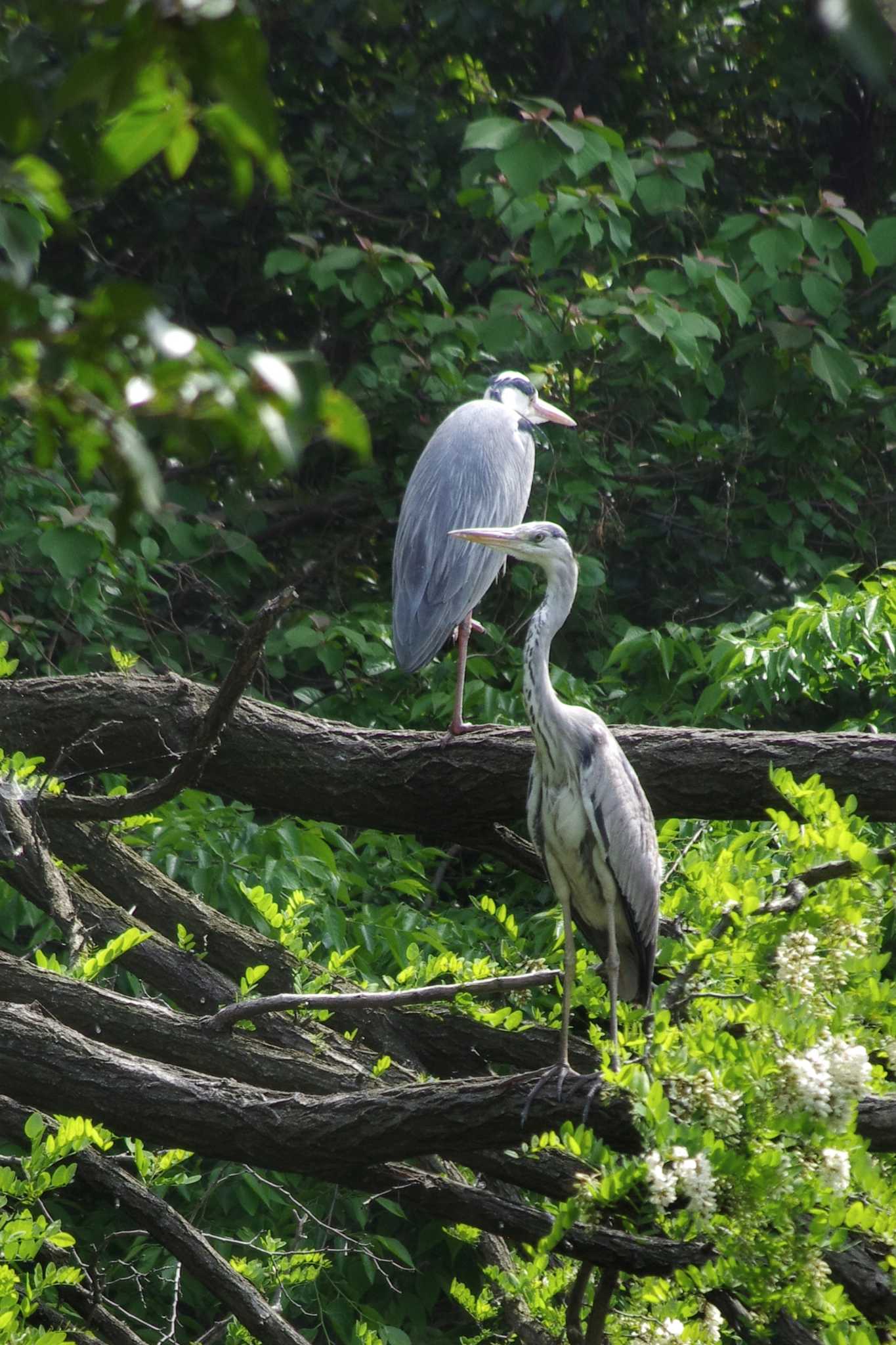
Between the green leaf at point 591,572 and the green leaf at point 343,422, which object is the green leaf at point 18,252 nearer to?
the green leaf at point 343,422

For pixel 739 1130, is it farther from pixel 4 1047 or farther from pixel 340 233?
pixel 340 233

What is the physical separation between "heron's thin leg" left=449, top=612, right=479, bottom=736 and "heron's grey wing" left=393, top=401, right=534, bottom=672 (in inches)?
3.7

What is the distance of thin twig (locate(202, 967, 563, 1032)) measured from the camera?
271 cm

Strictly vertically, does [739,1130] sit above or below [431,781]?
above

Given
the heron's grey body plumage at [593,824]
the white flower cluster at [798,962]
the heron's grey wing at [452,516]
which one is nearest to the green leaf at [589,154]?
the heron's grey wing at [452,516]

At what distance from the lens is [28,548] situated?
5.21 m

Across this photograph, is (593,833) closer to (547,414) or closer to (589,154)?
(547,414)

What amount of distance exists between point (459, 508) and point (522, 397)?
0.79 m

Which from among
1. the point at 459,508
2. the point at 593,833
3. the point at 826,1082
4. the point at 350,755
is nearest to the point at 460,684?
the point at 350,755

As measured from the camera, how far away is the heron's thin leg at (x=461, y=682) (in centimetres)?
408

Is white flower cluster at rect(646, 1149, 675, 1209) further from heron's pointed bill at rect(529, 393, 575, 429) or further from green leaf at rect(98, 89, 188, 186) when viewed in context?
heron's pointed bill at rect(529, 393, 575, 429)

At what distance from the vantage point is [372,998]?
8.84 ft

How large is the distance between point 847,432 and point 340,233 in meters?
2.54

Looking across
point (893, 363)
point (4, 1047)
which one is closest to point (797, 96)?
point (893, 363)
